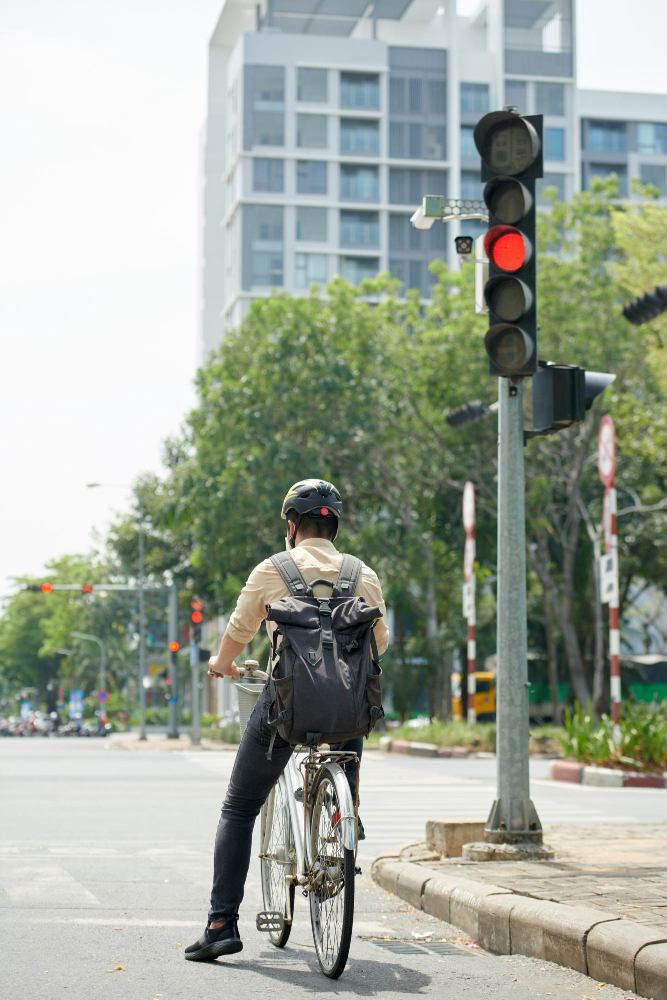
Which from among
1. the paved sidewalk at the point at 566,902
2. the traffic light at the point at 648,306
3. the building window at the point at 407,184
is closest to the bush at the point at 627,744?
the traffic light at the point at 648,306

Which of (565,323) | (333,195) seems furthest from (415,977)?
(333,195)

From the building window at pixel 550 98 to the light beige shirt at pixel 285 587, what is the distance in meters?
86.3

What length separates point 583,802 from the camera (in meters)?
15.5

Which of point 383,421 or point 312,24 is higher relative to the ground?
point 312,24

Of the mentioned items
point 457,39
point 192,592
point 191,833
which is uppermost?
point 457,39

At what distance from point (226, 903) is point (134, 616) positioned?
75.1 metres

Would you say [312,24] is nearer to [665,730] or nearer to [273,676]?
[665,730]

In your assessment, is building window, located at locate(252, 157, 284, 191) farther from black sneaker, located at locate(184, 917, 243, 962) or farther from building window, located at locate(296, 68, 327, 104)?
black sneaker, located at locate(184, 917, 243, 962)

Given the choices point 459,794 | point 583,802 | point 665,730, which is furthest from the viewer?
point 665,730

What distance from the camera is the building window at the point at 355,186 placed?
89125mm

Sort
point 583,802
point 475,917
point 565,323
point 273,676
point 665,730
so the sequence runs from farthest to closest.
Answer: point 565,323
point 665,730
point 583,802
point 475,917
point 273,676

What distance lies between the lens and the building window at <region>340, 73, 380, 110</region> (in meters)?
88.1

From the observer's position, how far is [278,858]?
6207 mm

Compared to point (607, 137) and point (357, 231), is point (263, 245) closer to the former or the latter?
point (357, 231)
